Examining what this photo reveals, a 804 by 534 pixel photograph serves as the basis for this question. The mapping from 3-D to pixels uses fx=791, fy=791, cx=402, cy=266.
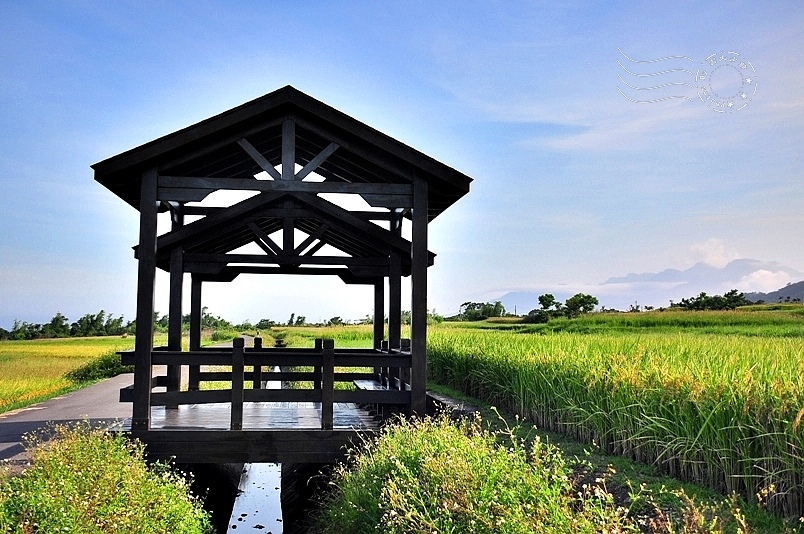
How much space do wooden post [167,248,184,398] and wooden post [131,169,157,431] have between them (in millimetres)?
2359

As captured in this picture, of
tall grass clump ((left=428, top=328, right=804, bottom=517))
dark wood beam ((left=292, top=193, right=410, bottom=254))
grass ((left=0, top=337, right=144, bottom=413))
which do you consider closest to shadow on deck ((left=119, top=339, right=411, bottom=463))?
dark wood beam ((left=292, top=193, right=410, bottom=254))

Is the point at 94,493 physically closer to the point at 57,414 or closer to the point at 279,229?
the point at 279,229

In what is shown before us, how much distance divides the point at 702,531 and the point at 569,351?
7.05m

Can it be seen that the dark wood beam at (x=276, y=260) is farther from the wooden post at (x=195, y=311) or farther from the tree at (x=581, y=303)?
the tree at (x=581, y=303)

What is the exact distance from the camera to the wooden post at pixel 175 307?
11633 millimetres

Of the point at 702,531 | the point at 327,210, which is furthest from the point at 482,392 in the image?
the point at 702,531

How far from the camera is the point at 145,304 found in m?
9.14

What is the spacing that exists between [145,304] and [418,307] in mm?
3178

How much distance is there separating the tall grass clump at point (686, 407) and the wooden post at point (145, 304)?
4.82 m

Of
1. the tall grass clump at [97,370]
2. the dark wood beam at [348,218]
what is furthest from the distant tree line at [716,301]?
the dark wood beam at [348,218]

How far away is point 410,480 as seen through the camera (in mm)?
6184

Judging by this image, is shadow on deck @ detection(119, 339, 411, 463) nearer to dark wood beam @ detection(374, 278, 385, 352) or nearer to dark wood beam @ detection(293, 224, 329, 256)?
dark wood beam @ detection(293, 224, 329, 256)

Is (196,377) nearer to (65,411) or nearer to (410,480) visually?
(65,411)

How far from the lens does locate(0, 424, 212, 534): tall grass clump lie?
635 cm
